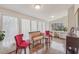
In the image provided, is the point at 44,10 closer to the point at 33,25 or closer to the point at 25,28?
the point at 33,25

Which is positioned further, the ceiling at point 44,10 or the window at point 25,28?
the window at point 25,28

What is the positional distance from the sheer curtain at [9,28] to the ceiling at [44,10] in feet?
0.77

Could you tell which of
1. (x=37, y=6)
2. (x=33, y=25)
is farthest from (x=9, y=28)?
(x=37, y=6)

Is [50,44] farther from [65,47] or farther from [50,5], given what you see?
[50,5]

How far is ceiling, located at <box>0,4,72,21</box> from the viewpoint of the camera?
76.6 inches

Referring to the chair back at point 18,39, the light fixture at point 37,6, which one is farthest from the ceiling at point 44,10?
the chair back at point 18,39

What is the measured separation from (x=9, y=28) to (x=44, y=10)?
0.81 meters

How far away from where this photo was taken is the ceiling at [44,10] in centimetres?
195

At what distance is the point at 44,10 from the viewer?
2055 millimetres

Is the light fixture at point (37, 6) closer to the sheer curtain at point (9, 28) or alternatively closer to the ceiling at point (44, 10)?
the ceiling at point (44, 10)

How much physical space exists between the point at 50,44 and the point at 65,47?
0.33 meters

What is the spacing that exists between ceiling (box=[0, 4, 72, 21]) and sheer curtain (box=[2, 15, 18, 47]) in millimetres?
235
